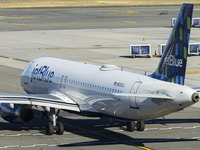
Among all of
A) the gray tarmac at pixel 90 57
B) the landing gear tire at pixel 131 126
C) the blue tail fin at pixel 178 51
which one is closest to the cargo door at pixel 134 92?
the blue tail fin at pixel 178 51

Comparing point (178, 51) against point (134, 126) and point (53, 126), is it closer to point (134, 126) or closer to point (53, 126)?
point (134, 126)

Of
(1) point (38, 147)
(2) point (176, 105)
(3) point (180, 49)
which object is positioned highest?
(3) point (180, 49)

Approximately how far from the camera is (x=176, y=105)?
33.2 meters

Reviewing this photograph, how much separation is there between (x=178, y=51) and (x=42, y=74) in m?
14.6

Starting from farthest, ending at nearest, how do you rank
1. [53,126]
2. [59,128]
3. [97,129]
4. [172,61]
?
[97,129] < [53,126] < [59,128] < [172,61]

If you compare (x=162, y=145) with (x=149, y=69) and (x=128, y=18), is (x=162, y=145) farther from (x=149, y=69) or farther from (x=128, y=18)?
(x=128, y=18)

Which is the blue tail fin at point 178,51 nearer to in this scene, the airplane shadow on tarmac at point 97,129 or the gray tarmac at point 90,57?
the gray tarmac at point 90,57

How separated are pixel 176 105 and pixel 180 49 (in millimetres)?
4598

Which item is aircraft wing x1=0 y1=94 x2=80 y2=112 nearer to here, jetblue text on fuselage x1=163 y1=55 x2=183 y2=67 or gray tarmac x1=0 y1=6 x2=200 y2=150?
gray tarmac x1=0 y1=6 x2=200 y2=150

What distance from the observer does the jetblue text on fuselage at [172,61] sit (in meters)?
35.6

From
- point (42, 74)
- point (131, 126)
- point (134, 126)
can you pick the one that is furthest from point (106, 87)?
point (42, 74)

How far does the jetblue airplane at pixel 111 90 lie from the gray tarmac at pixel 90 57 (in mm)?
1772

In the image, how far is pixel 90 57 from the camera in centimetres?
8900

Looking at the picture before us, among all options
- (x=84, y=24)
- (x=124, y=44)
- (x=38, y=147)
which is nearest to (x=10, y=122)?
(x=38, y=147)
